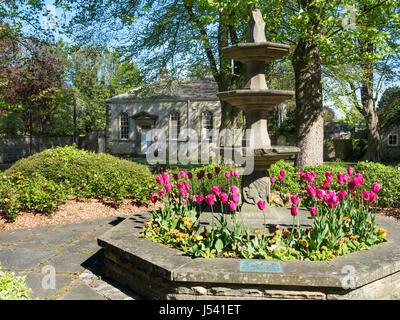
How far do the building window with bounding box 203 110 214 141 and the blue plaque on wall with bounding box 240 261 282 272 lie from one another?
24.1 metres

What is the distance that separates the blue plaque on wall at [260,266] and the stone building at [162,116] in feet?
77.9

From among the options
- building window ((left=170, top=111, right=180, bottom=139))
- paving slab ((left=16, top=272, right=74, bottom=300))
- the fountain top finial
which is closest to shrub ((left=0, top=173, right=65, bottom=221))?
paving slab ((left=16, top=272, right=74, bottom=300))

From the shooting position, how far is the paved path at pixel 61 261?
4410 mm

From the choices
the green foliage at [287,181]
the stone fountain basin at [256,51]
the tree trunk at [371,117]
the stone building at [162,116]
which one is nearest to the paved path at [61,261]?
the stone fountain basin at [256,51]

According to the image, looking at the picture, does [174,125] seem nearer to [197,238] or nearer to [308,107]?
[308,107]

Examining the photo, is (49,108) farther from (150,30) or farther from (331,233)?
(331,233)

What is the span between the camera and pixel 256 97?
5.35 m

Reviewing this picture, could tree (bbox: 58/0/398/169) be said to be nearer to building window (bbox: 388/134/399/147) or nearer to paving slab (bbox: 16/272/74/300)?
paving slab (bbox: 16/272/74/300)

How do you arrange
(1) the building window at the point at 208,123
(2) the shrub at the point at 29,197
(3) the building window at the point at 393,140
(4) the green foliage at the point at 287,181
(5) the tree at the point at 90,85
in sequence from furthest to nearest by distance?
(5) the tree at the point at 90,85
(3) the building window at the point at 393,140
(1) the building window at the point at 208,123
(4) the green foliage at the point at 287,181
(2) the shrub at the point at 29,197

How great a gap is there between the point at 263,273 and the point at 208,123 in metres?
25.0

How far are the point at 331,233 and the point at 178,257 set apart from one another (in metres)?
2.10

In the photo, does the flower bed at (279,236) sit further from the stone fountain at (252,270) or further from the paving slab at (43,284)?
the paving slab at (43,284)

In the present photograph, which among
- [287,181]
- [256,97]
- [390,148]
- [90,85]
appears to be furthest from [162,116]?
[256,97]

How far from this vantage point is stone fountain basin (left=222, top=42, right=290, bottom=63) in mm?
5332
